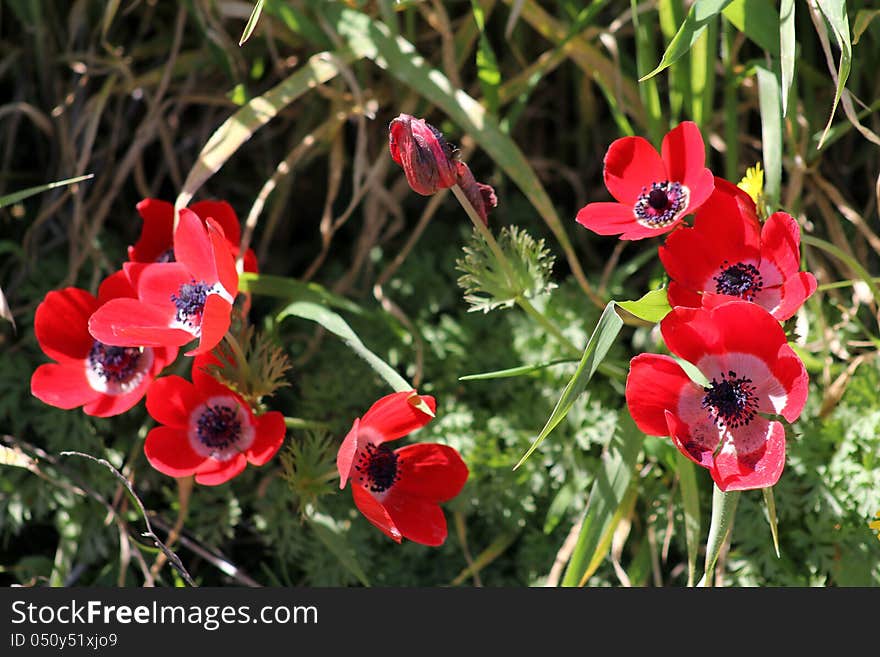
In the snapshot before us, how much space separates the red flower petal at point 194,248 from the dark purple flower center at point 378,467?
12.0 inches

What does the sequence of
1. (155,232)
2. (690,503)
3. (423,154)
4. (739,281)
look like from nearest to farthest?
(423,154) → (739,281) → (690,503) → (155,232)

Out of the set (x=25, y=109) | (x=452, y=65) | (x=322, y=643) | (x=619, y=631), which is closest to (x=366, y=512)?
(x=322, y=643)

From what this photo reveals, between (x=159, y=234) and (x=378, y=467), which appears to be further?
(x=159, y=234)

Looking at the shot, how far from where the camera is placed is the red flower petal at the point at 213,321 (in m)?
1.08

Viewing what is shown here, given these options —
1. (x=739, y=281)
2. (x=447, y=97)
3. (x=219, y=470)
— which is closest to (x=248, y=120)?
Result: (x=447, y=97)

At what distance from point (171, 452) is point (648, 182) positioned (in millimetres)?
698

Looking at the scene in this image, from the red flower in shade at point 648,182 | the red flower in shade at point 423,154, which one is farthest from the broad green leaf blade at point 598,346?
the red flower in shade at point 423,154

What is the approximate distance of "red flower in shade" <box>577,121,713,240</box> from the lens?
3.84ft

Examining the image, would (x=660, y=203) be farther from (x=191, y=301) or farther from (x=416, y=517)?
(x=191, y=301)

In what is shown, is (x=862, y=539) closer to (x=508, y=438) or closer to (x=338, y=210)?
(x=508, y=438)

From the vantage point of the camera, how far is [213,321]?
109 cm

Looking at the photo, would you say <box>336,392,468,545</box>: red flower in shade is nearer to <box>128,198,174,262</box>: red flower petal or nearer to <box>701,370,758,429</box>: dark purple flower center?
<box>701,370,758,429</box>: dark purple flower center

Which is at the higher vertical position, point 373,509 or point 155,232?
point 155,232

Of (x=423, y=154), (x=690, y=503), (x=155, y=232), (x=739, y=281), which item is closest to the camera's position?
(x=423, y=154)
